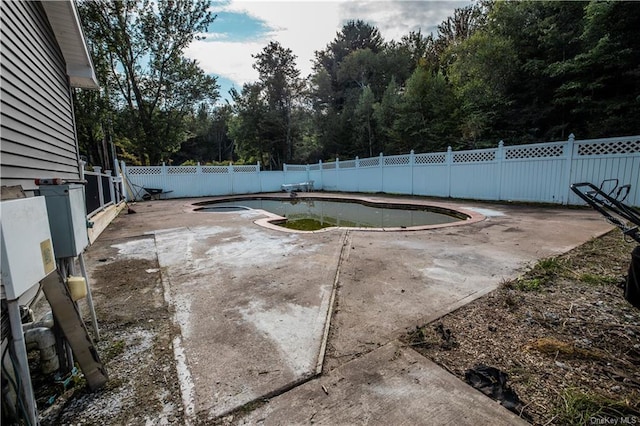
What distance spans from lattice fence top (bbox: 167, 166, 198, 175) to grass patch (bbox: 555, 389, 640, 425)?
13.8 meters

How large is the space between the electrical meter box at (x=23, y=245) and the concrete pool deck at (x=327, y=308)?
0.80 m

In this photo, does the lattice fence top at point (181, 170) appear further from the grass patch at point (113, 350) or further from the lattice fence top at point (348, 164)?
the grass patch at point (113, 350)

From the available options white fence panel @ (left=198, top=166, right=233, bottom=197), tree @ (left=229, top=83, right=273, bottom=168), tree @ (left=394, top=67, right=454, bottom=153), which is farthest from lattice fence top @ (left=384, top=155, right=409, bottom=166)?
tree @ (left=229, top=83, right=273, bottom=168)

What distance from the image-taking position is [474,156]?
865 cm

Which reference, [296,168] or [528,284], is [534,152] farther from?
[296,168]

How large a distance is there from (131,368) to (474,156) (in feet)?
31.1

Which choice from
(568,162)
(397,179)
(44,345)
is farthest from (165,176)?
(568,162)

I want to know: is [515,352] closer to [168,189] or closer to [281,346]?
[281,346]

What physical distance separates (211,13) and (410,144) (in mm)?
11852

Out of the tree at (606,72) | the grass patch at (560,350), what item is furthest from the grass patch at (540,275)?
the tree at (606,72)

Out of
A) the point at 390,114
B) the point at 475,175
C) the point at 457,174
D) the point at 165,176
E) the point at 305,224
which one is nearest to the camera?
the point at 305,224

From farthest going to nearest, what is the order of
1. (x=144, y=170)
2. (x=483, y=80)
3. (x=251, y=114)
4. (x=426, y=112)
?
(x=251, y=114), (x=426, y=112), (x=144, y=170), (x=483, y=80)

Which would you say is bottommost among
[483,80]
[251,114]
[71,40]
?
[71,40]

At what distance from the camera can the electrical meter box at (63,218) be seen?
1443 mm
